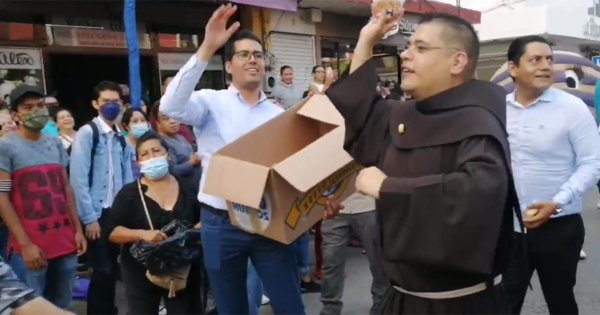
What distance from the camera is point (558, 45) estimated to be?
2256 cm

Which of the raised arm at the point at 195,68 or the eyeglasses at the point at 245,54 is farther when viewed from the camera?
the eyeglasses at the point at 245,54

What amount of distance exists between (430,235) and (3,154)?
117 inches

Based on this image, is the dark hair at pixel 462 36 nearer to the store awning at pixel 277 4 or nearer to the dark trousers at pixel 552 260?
the dark trousers at pixel 552 260

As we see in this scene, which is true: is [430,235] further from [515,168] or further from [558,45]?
[558,45]

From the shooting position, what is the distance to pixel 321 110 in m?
3.01

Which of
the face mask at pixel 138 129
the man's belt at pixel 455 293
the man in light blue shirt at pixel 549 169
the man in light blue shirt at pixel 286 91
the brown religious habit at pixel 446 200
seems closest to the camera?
the brown religious habit at pixel 446 200

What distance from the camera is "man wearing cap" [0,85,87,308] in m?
3.87

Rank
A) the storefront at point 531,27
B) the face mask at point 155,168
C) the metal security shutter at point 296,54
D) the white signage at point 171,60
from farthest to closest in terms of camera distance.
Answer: the storefront at point 531,27 < the metal security shutter at point 296,54 < the white signage at point 171,60 < the face mask at point 155,168

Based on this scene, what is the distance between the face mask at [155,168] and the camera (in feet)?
12.6

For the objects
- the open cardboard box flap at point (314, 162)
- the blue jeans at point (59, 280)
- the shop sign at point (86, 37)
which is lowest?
the blue jeans at point (59, 280)

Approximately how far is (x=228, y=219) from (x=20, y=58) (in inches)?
245

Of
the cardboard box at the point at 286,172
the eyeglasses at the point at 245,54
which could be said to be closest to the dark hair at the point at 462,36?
the cardboard box at the point at 286,172

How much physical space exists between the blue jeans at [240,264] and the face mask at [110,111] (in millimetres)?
1932

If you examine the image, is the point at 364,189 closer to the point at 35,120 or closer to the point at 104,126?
the point at 35,120
